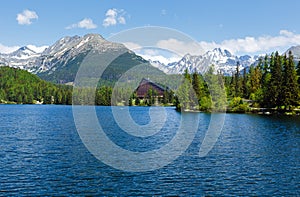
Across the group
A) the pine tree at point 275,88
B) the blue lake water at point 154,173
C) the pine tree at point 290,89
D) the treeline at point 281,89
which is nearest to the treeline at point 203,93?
the treeline at point 281,89

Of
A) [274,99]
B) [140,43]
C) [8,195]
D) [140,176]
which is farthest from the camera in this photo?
[274,99]

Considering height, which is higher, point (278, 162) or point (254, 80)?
point (254, 80)

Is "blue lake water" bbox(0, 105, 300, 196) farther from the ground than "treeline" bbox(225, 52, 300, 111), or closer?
closer

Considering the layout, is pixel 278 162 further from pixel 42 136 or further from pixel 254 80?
pixel 254 80

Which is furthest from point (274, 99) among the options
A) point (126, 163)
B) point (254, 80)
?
point (126, 163)

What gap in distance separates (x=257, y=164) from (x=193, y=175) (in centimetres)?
1028

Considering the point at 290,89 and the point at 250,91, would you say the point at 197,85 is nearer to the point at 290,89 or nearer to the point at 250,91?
the point at 250,91

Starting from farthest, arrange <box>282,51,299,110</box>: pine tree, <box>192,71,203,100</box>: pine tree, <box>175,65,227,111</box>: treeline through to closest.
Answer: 1. <box>192,71,203,100</box>: pine tree
2. <box>175,65,227,111</box>: treeline
3. <box>282,51,299,110</box>: pine tree

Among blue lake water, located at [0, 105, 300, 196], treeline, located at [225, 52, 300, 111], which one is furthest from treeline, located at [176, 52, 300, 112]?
blue lake water, located at [0, 105, 300, 196]

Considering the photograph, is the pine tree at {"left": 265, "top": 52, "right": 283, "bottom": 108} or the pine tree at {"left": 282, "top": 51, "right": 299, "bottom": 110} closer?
the pine tree at {"left": 282, "top": 51, "right": 299, "bottom": 110}

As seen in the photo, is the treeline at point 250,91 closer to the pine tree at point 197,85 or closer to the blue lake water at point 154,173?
the pine tree at point 197,85

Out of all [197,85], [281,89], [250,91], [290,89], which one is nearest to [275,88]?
[281,89]

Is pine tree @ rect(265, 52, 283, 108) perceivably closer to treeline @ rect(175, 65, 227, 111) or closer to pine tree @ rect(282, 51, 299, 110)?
pine tree @ rect(282, 51, 299, 110)

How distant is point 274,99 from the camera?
140m
